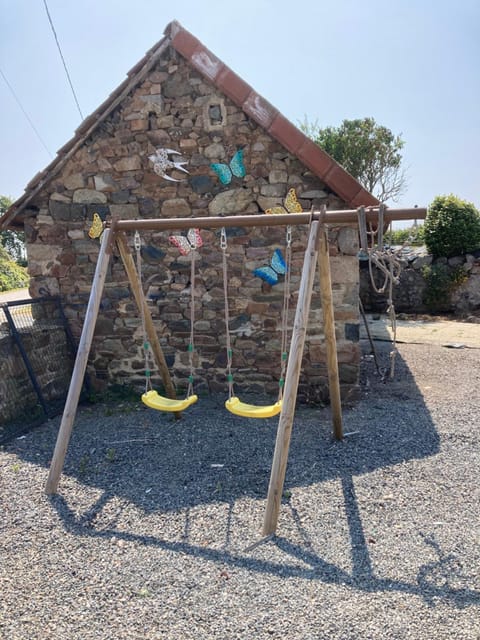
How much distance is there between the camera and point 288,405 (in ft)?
9.48

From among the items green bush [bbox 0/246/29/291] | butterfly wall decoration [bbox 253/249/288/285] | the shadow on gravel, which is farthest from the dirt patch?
green bush [bbox 0/246/29/291]

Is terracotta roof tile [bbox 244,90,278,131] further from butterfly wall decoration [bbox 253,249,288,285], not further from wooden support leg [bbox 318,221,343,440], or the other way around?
wooden support leg [bbox 318,221,343,440]

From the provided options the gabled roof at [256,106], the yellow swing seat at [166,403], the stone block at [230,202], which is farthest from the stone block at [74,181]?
the yellow swing seat at [166,403]

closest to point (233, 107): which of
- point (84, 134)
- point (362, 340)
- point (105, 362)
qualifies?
point (84, 134)

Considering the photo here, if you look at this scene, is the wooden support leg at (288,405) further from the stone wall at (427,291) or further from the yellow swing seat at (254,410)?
the stone wall at (427,291)

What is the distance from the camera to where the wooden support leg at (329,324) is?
338 cm

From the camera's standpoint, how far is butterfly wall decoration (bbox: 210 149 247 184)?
4.63m

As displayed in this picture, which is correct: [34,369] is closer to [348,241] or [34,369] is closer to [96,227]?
[96,227]

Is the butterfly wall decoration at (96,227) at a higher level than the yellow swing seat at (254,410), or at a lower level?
higher

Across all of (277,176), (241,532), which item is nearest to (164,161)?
(277,176)

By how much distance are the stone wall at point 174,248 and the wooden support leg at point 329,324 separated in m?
0.98

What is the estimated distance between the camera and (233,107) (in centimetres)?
458

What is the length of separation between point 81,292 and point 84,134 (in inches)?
67.5

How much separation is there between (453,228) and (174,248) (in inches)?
320
